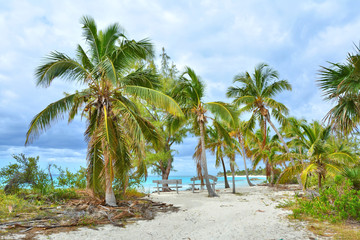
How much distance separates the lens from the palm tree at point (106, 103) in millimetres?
8453

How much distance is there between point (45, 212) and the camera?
24.1ft

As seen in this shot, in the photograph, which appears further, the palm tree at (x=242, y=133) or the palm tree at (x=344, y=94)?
the palm tree at (x=242, y=133)

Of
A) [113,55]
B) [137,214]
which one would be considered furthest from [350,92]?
[113,55]

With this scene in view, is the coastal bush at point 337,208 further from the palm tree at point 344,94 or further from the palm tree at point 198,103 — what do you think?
the palm tree at point 198,103

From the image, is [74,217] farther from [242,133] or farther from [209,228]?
[242,133]

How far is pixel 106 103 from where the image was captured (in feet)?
30.0

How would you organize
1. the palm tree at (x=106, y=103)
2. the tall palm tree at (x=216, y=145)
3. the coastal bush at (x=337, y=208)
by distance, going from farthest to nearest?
1. the tall palm tree at (x=216, y=145)
2. the palm tree at (x=106, y=103)
3. the coastal bush at (x=337, y=208)

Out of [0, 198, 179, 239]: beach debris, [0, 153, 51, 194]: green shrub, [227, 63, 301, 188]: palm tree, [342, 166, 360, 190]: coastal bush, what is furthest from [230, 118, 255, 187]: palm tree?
[0, 153, 51, 194]: green shrub

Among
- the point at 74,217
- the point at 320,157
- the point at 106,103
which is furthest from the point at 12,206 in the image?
the point at 320,157

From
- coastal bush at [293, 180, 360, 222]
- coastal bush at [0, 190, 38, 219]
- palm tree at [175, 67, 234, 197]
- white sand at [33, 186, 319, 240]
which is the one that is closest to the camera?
white sand at [33, 186, 319, 240]

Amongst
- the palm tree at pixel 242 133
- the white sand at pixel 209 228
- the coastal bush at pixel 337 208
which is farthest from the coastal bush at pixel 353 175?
the palm tree at pixel 242 133

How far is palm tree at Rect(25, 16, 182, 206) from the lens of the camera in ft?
27.7

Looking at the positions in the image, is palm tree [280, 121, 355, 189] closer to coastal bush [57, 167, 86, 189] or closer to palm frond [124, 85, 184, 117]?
palm frond [124, 85, 184, 117]

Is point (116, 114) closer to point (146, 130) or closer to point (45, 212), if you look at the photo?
point (146, 130)
